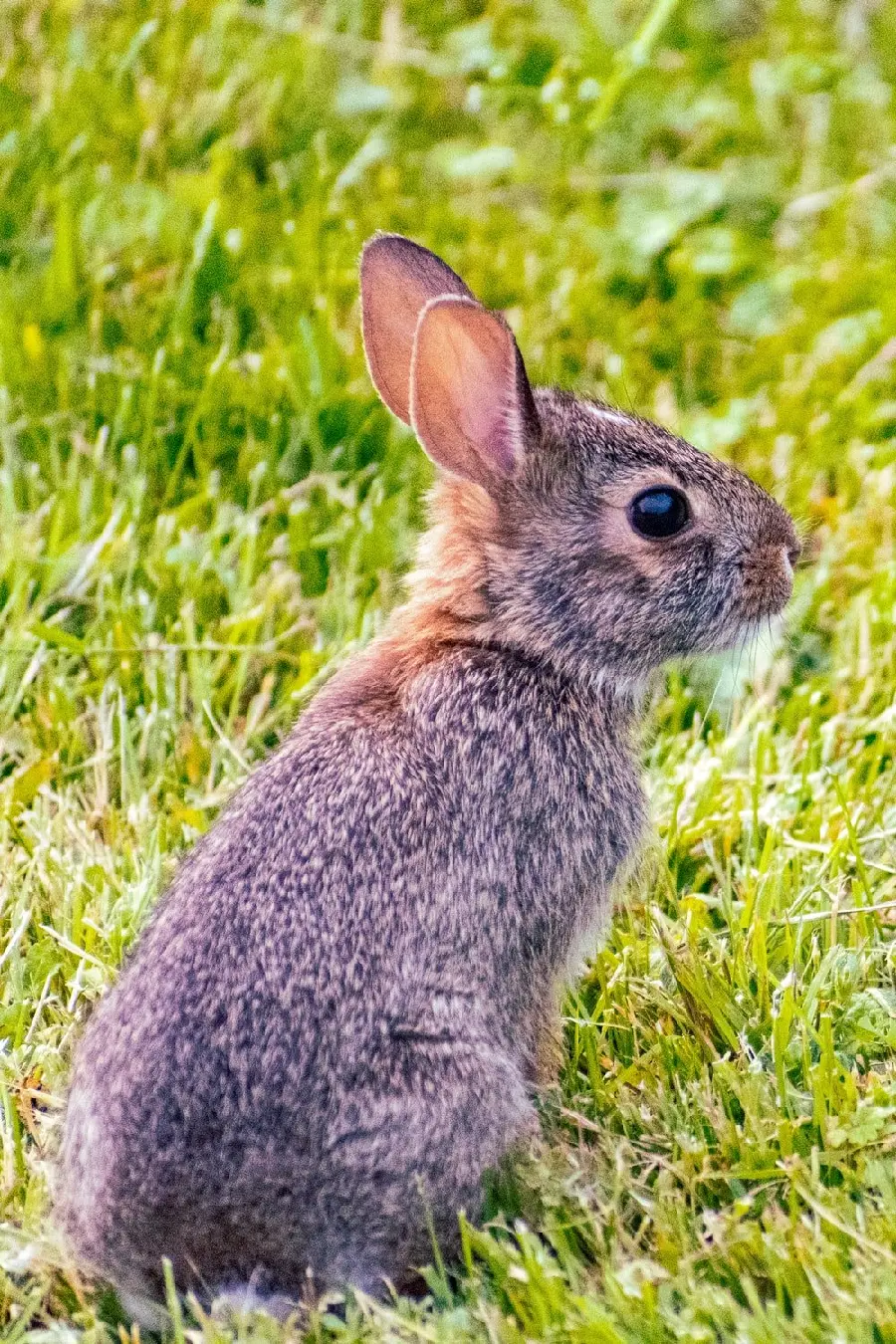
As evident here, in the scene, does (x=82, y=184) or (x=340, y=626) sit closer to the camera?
(x=340, y=626)

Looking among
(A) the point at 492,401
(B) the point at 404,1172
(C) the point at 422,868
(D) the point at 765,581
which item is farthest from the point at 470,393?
(B) the point at 404,1172

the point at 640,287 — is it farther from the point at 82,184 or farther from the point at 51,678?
the point at 51,678

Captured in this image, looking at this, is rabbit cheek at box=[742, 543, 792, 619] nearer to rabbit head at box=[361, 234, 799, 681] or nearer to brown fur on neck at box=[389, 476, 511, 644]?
rabbit head at box=[361, 234, 799, 681]

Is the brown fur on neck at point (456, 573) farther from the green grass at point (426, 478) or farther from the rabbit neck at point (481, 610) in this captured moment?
the green grass at point (426, 478)

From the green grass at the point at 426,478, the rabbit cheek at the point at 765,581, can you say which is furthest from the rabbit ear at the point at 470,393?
the green grass at the point at 426,478

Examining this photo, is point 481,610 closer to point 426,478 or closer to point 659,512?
point 659,512

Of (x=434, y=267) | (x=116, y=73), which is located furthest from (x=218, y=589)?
(x=116, y=73)

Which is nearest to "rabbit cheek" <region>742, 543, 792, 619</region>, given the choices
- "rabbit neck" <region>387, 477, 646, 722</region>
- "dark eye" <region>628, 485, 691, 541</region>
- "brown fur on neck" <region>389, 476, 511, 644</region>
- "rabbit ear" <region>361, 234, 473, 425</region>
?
Result: "dark eye" <region>628, 485, 691, 541</region>
